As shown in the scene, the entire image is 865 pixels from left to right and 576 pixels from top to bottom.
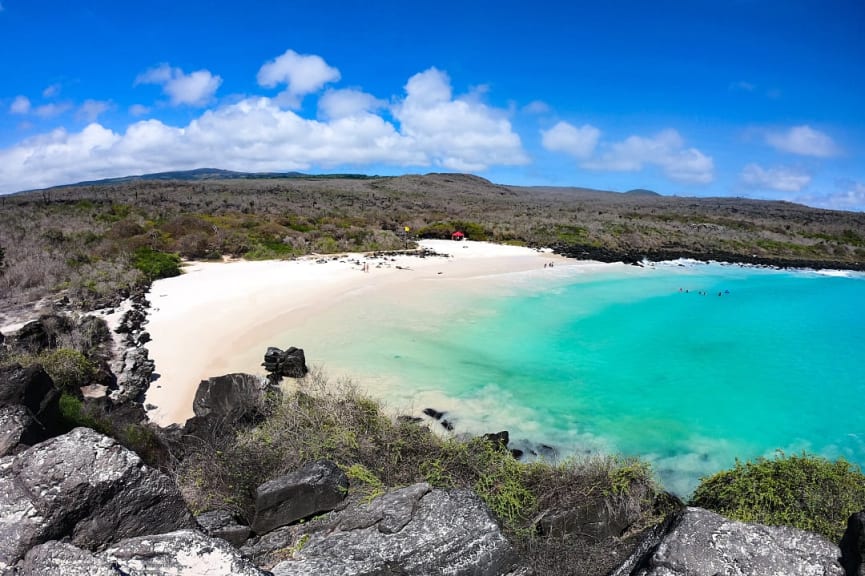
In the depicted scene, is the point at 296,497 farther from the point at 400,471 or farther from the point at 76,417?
the point at 76,417

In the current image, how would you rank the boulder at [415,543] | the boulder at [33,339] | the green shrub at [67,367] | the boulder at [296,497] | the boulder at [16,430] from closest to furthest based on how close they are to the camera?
the boulder at [415,543] < the boulder at [16,430] < the boulder at [296,497] < the green shrub at [67,367] < the boulder at [33,339]

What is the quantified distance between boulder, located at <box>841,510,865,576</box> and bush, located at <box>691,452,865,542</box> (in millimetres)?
2037

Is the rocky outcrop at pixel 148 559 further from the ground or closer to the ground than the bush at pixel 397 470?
A: further from the ground

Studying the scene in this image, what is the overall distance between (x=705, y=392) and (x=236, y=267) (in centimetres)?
2015

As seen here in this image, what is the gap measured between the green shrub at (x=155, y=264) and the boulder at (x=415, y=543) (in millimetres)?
18513

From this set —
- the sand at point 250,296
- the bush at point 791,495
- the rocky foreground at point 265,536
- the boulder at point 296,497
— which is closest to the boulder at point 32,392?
the rocky foreground at point 265,536

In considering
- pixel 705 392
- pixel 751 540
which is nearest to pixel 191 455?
pixel 751 540

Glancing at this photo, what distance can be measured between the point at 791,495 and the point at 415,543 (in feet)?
13.7

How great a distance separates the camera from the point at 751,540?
114 inches

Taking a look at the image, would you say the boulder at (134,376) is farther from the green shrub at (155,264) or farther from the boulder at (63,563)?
the green shrub at (155,264)

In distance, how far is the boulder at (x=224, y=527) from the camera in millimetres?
4285

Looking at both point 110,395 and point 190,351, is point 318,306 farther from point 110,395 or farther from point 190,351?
point 110,395

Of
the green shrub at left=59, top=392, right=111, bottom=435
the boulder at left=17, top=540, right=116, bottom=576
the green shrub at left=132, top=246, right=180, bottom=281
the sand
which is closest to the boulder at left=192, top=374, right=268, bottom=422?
the sand

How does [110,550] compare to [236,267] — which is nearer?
[110,550]
